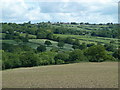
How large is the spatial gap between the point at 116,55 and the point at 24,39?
3772cm

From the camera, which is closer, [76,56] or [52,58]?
[52,58]

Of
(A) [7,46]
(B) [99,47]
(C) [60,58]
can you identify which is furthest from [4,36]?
→ (B) [99,47]

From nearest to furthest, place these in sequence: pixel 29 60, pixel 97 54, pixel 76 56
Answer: pixel 29 60
pixel 97 54
pixel 76 56

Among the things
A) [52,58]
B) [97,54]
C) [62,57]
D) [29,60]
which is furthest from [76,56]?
[29,60]

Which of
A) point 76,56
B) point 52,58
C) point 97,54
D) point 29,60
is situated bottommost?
point 52,58

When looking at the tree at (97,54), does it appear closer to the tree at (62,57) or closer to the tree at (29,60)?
the tree at (62,57)

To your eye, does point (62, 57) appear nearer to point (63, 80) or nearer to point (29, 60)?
point (29, 60)

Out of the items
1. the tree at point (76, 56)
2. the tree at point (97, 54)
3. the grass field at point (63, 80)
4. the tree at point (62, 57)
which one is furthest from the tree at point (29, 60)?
the grass field at point (63, 80)

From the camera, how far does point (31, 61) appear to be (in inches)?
2340

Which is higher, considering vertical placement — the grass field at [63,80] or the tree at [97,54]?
the grass field at [63,80]

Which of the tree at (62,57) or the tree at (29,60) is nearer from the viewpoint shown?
the tree at (29,60)

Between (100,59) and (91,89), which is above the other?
(91,89)

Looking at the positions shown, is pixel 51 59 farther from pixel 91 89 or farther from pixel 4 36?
pixel 91 89

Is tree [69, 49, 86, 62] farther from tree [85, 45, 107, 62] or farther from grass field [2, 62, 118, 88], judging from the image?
grass field [2, 62, 118, 88]
